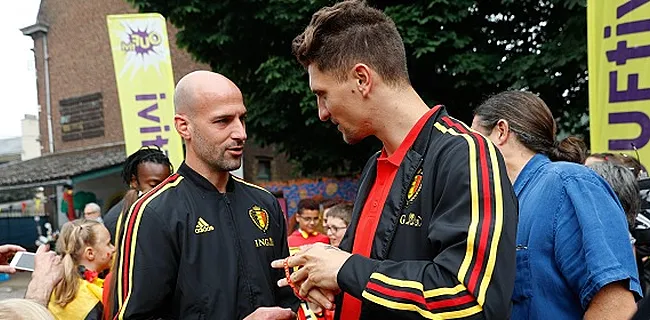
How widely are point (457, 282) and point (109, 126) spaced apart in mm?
23422

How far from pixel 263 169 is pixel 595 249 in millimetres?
18929

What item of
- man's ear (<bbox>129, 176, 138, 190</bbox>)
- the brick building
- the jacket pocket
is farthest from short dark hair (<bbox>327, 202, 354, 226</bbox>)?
the brick building

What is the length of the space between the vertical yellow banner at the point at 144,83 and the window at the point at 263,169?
1146cm

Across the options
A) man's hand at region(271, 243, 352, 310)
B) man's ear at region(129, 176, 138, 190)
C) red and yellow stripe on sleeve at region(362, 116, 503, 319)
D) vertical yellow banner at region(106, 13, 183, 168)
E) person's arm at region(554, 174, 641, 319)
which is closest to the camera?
red and yellow stripe on sleeve at region(362, 116, 503, 319)

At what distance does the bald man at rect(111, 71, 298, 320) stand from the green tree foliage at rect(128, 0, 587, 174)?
643 centimetres

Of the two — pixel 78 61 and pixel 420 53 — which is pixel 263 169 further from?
pixel 420 53

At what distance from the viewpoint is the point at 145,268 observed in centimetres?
218

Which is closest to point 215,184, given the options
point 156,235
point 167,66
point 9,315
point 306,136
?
point 156,235

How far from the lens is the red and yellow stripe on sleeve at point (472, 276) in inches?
56.4

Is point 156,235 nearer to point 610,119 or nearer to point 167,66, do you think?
point 610,119

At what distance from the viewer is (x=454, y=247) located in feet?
4.85

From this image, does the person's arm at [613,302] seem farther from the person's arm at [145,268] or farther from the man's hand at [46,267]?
the man's hand at [46,267]

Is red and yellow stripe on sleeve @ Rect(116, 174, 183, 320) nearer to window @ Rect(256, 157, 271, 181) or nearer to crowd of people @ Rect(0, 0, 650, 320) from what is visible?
crowd of people @ Rect(0, 0, 650, 320)

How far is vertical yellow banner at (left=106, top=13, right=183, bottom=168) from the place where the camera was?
830 cm
